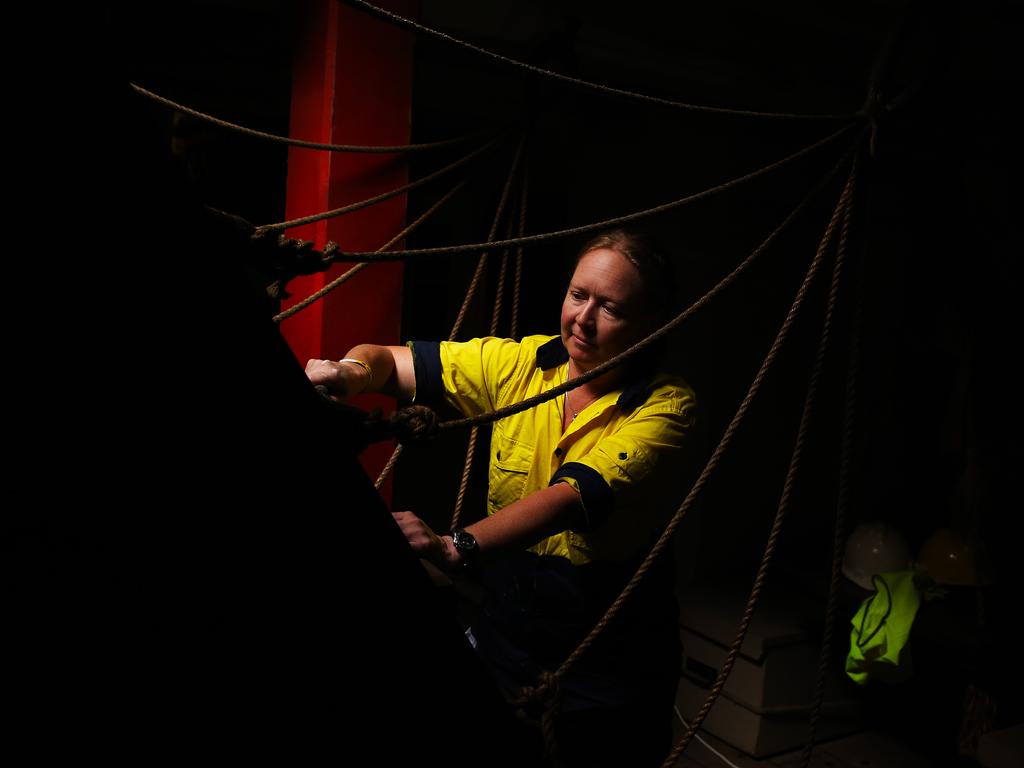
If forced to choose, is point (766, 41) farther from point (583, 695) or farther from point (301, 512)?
point (301, 512)

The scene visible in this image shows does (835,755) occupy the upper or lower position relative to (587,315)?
lower

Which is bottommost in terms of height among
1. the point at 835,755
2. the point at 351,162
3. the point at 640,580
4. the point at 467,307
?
the point at 835,755

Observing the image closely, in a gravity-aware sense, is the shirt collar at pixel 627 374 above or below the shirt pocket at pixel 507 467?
above

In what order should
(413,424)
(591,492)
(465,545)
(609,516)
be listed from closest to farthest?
(413,424)
(465,545)
(591,492)
(609,516)

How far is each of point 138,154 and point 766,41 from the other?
101 inches

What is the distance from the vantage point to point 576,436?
1.51 meters

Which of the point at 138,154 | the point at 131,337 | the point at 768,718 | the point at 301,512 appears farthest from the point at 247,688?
the point at 768,718

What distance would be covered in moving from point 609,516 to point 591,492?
6.2 inches

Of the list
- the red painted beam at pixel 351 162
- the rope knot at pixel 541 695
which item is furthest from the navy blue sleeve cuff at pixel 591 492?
the red painted beam at pixel 351 162

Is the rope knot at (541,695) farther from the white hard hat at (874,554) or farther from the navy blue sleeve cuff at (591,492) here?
the white hard hat at (874,554)

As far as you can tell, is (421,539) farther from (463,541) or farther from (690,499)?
(690,499)

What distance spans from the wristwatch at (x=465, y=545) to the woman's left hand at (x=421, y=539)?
0.03 metres

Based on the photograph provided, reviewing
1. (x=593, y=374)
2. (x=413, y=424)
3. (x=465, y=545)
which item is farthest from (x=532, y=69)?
(x=465, y=545)

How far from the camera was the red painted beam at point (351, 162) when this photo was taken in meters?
1.79
